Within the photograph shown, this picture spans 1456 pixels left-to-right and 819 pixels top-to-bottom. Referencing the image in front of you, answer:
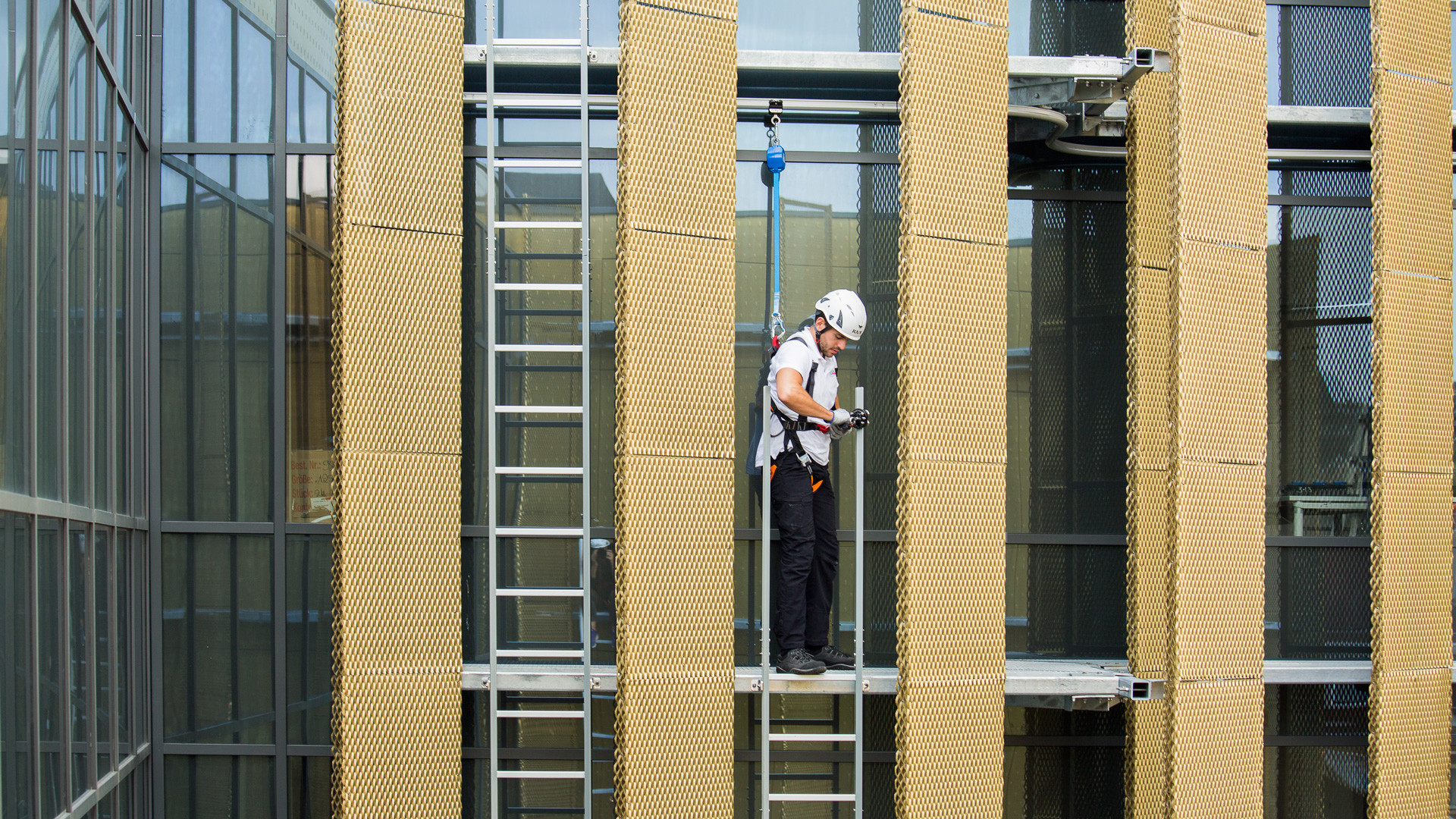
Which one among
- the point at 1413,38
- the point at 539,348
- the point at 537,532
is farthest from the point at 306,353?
the point at 1413,38

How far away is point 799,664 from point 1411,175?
422cm

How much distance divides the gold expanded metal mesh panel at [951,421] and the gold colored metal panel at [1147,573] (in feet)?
Result: 2.54

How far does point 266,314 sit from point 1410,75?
247 inches

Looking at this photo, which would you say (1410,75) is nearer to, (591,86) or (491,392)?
(591,86)

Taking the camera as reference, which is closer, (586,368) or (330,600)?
(586,368)

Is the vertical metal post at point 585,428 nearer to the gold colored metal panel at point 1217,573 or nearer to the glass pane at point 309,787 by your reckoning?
the glass pane at point 309,787

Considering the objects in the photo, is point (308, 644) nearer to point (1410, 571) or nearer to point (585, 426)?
point (585, 426)

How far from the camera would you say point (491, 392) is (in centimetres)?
511

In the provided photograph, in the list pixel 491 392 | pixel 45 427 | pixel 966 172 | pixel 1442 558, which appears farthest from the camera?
pixel 1442 558

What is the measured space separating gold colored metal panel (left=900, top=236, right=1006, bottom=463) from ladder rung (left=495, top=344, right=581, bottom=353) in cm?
165

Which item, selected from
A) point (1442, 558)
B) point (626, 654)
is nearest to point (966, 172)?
point (626, 654)

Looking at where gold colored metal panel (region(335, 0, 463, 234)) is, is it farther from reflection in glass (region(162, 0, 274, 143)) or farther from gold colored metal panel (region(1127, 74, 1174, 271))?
gold colored metal panel (region(1127, 74, 1174, 271))

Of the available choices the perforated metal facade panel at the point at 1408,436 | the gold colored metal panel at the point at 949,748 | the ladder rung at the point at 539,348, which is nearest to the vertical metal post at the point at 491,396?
the ladder rung at the point at 539,348

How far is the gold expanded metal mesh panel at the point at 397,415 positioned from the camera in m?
5.22
